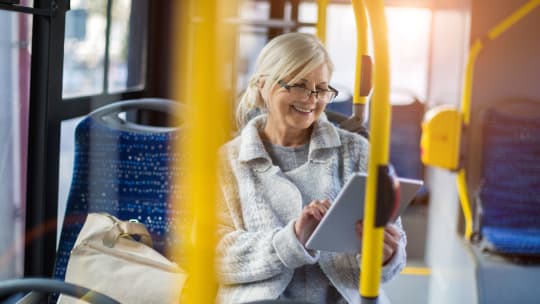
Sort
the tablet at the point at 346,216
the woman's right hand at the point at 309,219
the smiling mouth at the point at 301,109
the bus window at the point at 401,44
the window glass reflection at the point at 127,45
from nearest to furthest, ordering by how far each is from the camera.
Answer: the tablet at the point at 346,216
the woman's right hand at the point at 309,219
the smiling mouth at the point at 301,109
the window glass reflection at the point at 127,45
the bus window at the point at 401,44

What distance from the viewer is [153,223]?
199cm

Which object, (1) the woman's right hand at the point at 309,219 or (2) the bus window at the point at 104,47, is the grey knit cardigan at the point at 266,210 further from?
(2) the bus window at the point at 104,47

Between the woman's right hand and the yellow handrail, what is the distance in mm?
2254

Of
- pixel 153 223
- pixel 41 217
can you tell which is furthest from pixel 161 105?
pixel 41 217

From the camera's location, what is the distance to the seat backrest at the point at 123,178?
6.52 ft

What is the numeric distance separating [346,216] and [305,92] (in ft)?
1.27

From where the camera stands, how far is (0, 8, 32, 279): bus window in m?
2.03

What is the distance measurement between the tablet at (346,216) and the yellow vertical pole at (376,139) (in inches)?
6.7

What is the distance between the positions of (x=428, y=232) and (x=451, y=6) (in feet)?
4.88

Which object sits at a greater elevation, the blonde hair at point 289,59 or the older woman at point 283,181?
the blonde hair at point 289,59

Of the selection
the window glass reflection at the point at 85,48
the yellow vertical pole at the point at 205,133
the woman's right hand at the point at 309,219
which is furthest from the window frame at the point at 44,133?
the yellow vertical pole at the point at 205,133

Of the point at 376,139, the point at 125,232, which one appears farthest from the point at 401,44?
the point at 376,139

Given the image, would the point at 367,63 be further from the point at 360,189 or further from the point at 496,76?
the point at 496,76

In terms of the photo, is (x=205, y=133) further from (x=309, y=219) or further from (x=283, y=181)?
(x=283, y=181)
